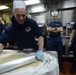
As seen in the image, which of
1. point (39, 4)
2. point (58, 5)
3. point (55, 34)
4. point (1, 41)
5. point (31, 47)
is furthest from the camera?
point (39, 4)

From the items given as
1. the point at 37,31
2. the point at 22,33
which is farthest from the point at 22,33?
the point at 37,31

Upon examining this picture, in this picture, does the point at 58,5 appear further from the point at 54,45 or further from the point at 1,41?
the point at 1,41

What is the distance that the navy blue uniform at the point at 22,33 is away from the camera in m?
1.59

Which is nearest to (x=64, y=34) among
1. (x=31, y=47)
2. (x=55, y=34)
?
(x=55, y=34)

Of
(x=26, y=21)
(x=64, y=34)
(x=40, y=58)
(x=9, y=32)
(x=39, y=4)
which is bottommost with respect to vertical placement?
(x=64, y=34)

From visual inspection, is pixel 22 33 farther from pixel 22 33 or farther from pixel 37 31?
pixel 37 31

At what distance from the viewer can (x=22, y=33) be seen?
1.67 m

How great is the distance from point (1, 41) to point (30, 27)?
0.34 m

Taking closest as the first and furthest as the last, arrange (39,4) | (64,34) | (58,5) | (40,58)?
(40,58) < (64,34) < (58,5) < (39,4)

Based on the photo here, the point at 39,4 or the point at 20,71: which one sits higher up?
the point at 39,4

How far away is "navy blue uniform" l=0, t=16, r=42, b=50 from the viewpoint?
62.7 inches

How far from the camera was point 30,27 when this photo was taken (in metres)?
1.62

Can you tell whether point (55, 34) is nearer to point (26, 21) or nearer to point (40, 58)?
point (26, 21)

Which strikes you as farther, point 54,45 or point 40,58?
point 54,45
